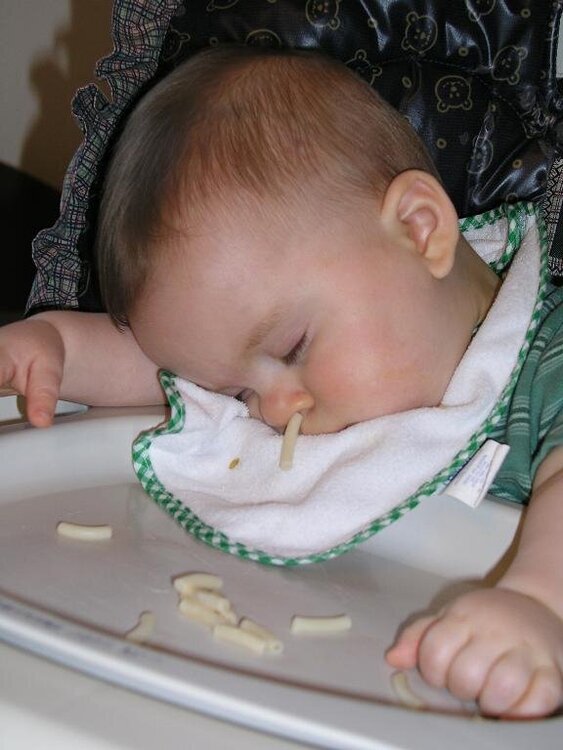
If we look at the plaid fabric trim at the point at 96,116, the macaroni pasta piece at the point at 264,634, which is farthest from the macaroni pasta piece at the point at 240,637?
the plaid fabric trim at the point at 96,116

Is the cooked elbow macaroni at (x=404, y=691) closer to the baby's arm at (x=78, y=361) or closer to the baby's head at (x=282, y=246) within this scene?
the baby's head at (x=282, y=246)

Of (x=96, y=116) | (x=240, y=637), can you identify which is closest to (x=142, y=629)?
(x=240, y=637)

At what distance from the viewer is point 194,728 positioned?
0.48m

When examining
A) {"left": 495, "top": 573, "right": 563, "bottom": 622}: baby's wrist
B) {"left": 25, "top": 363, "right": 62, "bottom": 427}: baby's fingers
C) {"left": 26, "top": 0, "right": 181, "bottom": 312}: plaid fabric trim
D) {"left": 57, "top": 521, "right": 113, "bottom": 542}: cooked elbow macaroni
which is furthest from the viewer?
{"left": 26, "top": 0, "right": 181, "bottom": 312}: plaid fabric trim

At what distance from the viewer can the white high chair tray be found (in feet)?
1.67

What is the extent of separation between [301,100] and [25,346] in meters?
0.34

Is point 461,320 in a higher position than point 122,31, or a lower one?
lower

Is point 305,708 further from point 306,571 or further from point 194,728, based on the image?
point 306,571

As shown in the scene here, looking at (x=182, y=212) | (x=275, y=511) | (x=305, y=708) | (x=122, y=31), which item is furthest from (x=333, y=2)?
(x=305, y=708)

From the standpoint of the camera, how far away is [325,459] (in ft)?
2.82

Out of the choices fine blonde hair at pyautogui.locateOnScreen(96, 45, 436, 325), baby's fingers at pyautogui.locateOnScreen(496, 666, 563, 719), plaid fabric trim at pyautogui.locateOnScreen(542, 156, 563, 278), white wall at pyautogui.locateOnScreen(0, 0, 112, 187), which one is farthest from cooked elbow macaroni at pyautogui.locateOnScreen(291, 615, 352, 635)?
white wall at pyautogui.locateOnScreen(0, 0, 112, 187)

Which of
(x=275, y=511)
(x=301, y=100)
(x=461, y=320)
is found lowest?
(x=275, y=511)

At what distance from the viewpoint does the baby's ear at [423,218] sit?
827 mm

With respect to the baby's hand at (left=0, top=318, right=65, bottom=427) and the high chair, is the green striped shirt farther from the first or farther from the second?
the baby's hand at (left=0, top=318, right=65, bottom=427)
